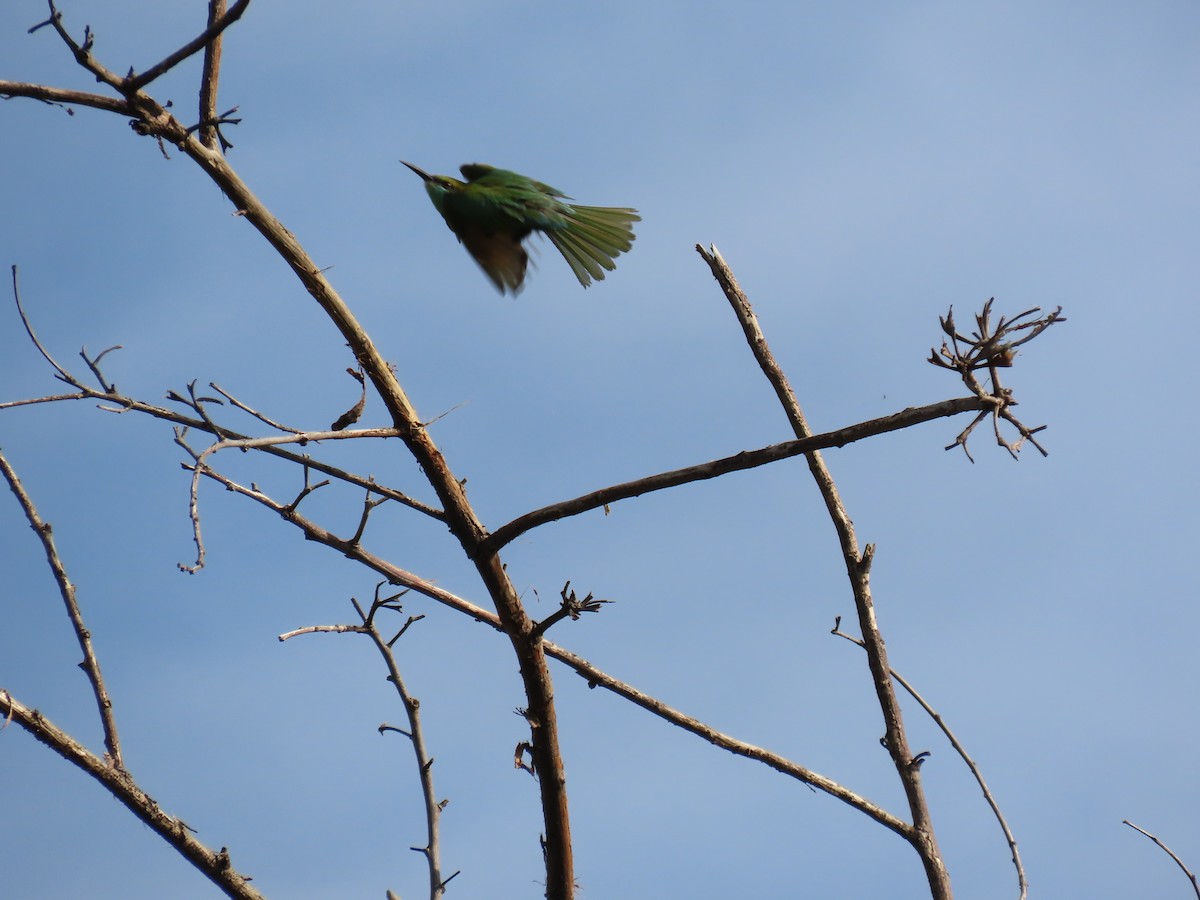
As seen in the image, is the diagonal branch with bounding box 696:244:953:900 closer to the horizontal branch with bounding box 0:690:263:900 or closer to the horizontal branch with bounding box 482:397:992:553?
the horizontal branch with bounding box 482:397:992:553

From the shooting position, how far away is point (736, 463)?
334cm

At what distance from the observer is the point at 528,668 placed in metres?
4.16

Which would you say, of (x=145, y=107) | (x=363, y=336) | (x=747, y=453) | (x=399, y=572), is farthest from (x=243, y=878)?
(x=145, y=107)

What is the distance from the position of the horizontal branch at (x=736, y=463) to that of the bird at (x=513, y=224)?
1.44m

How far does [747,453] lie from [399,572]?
5.79ft

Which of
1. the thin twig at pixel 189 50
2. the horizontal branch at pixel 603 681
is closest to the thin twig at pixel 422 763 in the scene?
the horizontal branch at pixel 603 681

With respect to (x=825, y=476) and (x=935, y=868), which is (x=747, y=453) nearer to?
(x=825, y=476)

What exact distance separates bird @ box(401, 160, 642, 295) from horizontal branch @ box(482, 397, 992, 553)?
1436 mm

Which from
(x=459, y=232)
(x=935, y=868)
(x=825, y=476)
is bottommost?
(x=935, y=868)

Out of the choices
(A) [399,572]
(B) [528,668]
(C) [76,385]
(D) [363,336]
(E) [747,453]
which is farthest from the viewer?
(A) [399,572]

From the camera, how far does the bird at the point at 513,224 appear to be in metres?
4.80

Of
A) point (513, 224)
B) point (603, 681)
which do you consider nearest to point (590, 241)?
point (513, 224)

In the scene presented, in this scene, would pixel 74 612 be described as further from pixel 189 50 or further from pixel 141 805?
pixel 189 50

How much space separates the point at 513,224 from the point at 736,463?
1.99m
